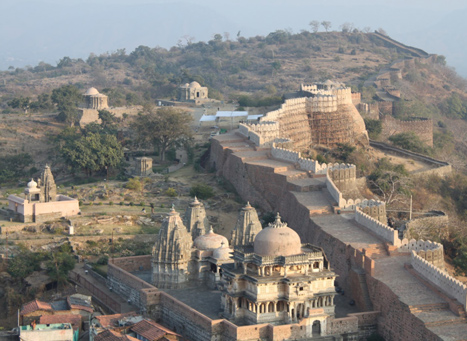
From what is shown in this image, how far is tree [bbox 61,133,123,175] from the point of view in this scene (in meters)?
62.4

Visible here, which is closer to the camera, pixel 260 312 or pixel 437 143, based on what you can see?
pixel 260 312

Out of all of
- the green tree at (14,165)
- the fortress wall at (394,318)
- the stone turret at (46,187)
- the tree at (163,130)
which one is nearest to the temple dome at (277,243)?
the fortress wall at (394,318)

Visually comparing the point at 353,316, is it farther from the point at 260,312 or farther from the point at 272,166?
the point at 272,166

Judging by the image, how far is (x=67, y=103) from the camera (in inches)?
3118

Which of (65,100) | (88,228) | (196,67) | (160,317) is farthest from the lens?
(196,67)

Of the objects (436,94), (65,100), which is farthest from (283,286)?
(436,94)

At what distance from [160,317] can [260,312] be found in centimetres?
527

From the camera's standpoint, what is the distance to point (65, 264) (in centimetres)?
4778

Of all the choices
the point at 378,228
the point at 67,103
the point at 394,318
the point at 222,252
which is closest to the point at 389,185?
the point at 378,228

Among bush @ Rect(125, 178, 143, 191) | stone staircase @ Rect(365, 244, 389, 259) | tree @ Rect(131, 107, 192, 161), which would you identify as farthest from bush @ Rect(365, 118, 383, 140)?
stone staircase @ Rect(365, 244, 389, 259)

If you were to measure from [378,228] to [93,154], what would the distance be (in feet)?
76.1

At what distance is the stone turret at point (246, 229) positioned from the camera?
44.0 meters

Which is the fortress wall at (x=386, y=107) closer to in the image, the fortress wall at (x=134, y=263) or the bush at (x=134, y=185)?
the bush at (x=134, y=185)

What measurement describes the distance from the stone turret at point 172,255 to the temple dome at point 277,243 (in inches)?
206
